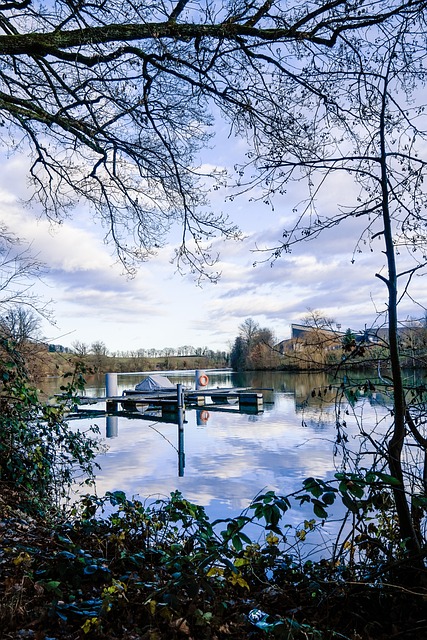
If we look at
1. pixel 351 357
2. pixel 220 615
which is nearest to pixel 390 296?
pixel 351 357

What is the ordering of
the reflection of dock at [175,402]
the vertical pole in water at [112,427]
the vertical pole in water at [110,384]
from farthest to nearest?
the vertical pole in water at [110,384] < the reflection of dock at [175,402] < the vertical pole in water at [112,427]

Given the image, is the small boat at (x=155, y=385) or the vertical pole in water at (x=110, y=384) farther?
the small boat at (x=155, y=385)

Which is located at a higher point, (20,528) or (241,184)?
(241,184)

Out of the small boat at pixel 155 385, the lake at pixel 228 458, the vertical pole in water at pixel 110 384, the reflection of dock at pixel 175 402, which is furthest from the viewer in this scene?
the small boat at pixel 155 385

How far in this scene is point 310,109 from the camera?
4.39 metres

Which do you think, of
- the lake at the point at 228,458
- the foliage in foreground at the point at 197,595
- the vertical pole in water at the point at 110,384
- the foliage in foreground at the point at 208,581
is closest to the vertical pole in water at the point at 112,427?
the lake at the point at 228,458

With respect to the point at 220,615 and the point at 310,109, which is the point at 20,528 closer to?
the point at 220,615

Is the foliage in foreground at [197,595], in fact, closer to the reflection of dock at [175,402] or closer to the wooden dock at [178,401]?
the wooden dock at [178,401]

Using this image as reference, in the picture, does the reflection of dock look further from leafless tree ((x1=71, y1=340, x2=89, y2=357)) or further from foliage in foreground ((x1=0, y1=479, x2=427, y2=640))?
foliage in foreground ((x1=0, y1=479, x2=427, y2=640))

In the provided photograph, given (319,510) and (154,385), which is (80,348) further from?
(154,385)

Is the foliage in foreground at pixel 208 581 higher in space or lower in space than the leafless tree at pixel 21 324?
lower

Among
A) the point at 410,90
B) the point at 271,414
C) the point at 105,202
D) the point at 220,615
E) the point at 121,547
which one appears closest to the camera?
the point at 220,615

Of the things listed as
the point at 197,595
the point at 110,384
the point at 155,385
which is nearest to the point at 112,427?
the point at 110,384

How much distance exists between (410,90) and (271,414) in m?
11.7
